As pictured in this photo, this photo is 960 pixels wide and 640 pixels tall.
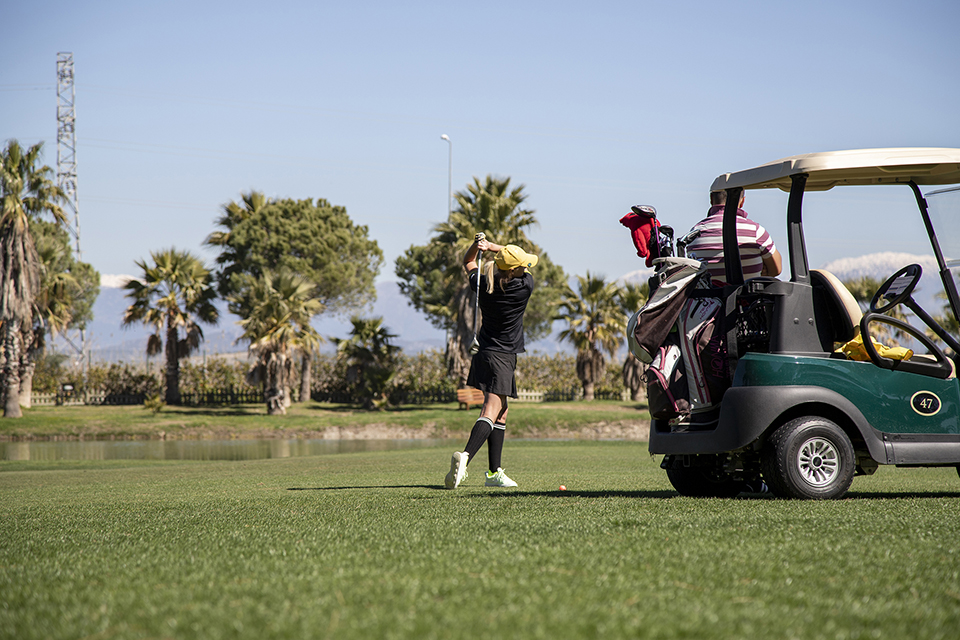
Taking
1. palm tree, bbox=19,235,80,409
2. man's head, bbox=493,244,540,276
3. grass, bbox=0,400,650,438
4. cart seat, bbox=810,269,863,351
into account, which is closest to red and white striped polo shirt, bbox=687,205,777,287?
cart seat, bbox=810,269,863,351

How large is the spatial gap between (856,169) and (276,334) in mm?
32678

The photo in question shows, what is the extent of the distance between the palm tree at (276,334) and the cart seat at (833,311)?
3246 centimetres

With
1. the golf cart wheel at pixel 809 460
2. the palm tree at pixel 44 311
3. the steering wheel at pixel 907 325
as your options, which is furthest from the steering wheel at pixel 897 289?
the palm tree at pixel 44 311

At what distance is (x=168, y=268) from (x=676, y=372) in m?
37.9

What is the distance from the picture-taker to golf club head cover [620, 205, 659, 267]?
6780mm

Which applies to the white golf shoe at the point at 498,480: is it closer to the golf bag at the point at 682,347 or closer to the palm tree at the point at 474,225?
the golf bag at the point at 682,347

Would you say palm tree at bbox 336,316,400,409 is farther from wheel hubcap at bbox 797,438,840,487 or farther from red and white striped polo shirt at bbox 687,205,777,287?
wheel hubcap at bbox 797,438,840,487

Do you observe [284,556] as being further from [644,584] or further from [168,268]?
[168,268]

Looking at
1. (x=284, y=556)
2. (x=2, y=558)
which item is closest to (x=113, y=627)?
(x=284, y=556)

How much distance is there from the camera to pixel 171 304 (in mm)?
40094

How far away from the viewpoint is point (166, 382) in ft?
135

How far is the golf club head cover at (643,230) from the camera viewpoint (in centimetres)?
678

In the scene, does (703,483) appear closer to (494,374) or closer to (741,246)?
(741,246)

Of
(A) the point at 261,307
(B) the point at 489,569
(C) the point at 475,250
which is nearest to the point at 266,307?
(A) the point at 261,307
